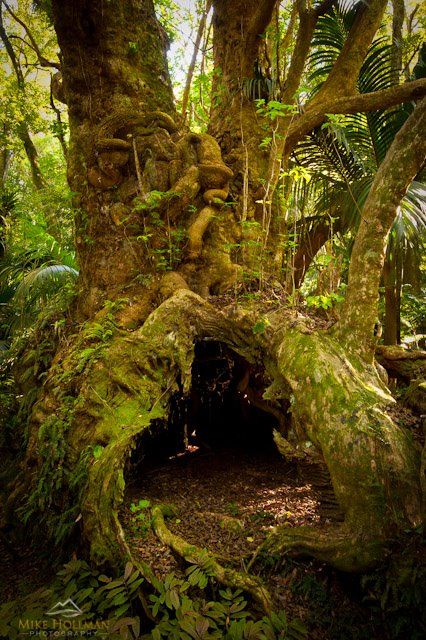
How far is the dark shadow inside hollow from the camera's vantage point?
449cm

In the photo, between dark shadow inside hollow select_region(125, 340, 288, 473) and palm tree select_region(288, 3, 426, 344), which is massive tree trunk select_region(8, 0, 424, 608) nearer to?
dark shadow inside hollow select_region(125, 340, 288, 473)

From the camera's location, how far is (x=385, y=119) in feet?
16.9

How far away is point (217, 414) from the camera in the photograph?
538 cm

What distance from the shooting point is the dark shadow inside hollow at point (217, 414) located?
4.49 meters

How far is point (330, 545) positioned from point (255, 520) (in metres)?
0.89

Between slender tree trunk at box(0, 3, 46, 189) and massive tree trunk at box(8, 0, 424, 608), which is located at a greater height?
slender tree trunk at box(0, 3, 46, 189)

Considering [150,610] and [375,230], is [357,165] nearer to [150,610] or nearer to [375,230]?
[375,230]

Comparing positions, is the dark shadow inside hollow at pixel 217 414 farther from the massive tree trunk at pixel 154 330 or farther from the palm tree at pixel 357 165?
the palm tree at pixel 357 165

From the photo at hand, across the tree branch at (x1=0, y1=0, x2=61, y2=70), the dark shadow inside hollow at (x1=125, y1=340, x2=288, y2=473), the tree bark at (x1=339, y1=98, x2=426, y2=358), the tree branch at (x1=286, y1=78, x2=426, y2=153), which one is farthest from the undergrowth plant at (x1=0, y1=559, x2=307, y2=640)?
the tree branch at (x1=0, y1=0, x2=61, y2=70)

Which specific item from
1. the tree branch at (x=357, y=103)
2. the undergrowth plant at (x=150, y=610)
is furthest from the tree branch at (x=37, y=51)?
the undergrowth plant at (x=150, y=610)

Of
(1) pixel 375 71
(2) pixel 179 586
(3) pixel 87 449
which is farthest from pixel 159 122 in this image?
(2) pixel 179 586

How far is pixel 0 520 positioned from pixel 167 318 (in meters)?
2.21

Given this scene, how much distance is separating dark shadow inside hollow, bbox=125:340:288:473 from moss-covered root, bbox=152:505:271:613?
158 centimetres

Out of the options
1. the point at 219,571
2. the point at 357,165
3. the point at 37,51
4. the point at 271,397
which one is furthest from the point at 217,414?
the point at 37,51
